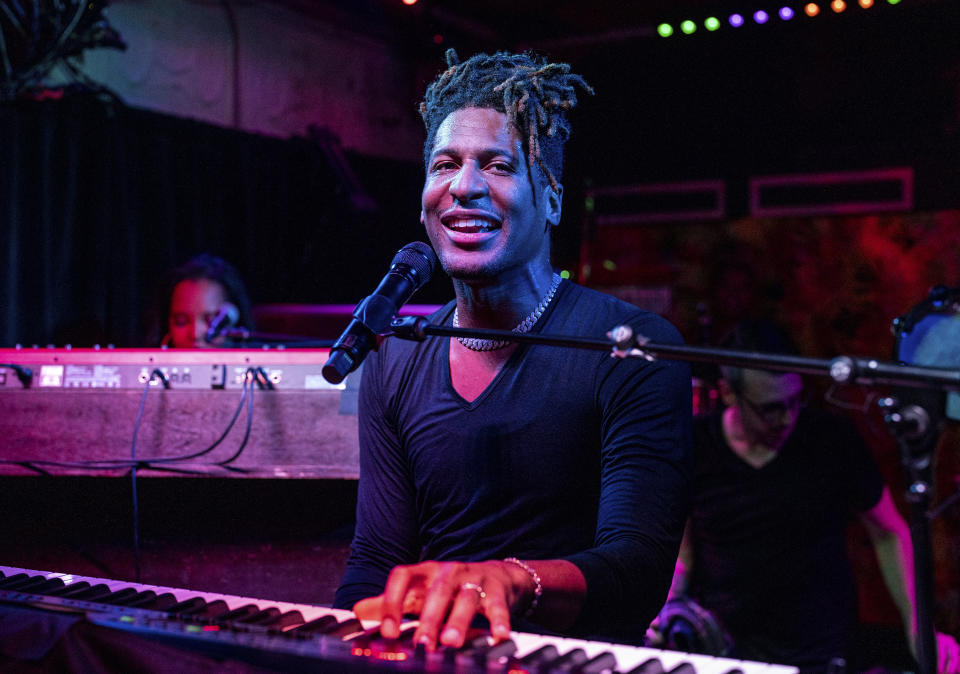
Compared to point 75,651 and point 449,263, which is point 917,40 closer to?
point 449,263

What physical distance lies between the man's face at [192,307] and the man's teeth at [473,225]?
9.70 ft

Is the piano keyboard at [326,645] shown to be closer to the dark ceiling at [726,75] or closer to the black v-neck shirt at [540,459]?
the black v-neck shirt at [540,459]

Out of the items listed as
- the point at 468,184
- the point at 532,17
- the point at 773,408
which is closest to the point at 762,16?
the point at 532,17

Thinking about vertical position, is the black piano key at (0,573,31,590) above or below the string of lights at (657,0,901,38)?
below

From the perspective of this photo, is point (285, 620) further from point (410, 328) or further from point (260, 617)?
point (410, 328)

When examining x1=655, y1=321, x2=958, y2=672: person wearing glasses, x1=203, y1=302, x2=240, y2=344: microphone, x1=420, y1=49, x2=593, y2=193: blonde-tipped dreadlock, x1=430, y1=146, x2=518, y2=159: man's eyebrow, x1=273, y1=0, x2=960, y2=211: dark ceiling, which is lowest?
x1=655, y1=321, x2=958, y2=672: person wearing glasses

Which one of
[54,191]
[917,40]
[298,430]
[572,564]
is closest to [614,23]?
[917,40]

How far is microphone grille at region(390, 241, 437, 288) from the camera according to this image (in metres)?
1.96

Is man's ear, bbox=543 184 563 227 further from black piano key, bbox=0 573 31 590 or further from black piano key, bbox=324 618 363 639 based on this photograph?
black piano key, bbox=0 573 31 590

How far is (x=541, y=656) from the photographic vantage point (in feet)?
4.09

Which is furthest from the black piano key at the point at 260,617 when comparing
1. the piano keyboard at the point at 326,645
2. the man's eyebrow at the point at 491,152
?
the man's eyebrow at the point at 491,152

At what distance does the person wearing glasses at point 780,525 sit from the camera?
405 cm

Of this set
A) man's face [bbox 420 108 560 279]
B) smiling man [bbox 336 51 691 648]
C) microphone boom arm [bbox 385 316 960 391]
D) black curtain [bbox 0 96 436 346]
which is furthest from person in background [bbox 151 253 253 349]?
microphone boom arm [bbox 385 316 960 391]

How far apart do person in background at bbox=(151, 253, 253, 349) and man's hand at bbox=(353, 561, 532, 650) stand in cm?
343
